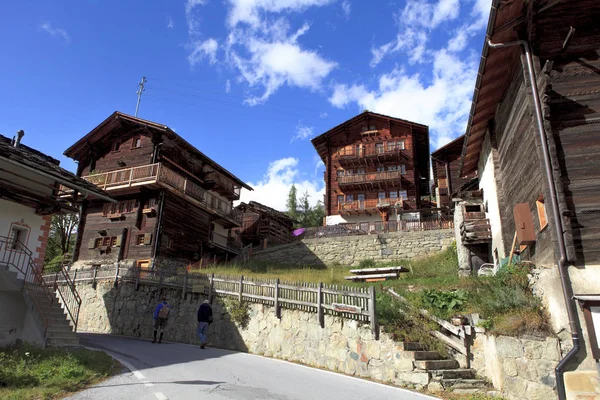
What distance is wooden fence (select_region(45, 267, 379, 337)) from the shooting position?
11.4 m

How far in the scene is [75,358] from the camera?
10.1m

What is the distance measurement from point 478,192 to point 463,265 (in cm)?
392

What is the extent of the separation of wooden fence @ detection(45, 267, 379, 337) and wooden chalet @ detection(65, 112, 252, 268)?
5498mm

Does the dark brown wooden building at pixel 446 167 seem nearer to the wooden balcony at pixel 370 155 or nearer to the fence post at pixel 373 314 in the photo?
the wooden balcony at pixel 370 155

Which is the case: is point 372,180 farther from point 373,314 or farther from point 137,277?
point 373,314

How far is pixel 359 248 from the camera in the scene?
31.0 m

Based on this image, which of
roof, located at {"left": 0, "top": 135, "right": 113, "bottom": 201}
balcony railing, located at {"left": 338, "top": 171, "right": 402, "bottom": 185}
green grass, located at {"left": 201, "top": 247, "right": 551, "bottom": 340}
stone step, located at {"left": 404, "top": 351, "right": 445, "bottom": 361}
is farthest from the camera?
balcony railing, located at {"left": 338, "top": 171, "right": 402, "bottom": 185}

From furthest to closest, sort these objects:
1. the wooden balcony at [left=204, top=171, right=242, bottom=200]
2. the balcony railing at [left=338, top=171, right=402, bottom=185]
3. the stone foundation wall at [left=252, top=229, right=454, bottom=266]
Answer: the balcony railing at [left=338, top=171, right=402, bottom=185] → the wooden balcony at [left=204, top=171, right=242, bottom=200] → the stone foundation wall at [left=252, top=229, right=454, bottom=266]

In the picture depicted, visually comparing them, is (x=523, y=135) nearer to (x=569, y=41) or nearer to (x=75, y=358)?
(x=569, y=41)

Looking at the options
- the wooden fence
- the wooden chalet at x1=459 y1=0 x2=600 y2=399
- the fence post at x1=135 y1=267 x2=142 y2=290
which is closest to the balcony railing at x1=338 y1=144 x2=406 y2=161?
the fence post at x1=135 y1=267 x2=142 y2=290


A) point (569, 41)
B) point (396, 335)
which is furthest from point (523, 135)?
point (396, 335)

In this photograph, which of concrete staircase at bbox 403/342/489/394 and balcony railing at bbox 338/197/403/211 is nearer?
concrete staircase at bbox 403/342/489/394

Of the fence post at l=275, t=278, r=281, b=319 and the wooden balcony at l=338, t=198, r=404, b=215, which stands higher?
the wooden balcony at l=338, t=198, r=404, b=215

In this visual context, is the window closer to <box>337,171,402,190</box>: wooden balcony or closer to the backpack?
the backpack
